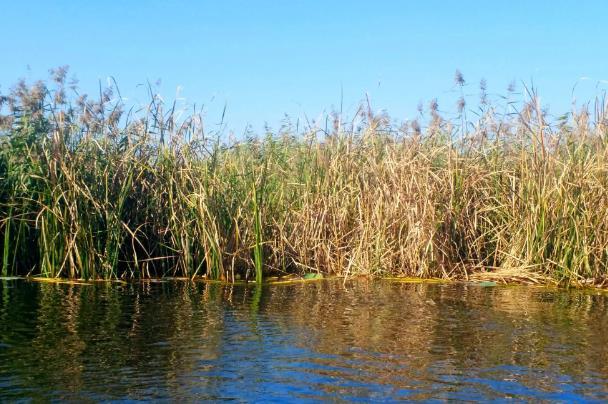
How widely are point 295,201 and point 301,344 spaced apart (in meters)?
3.65

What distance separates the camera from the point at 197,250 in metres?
7.23

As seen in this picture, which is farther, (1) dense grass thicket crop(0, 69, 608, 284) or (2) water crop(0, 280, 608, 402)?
(1) dense grass thicket crop(0, 69, 608, 284)

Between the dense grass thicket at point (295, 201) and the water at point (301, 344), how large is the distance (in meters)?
0.64

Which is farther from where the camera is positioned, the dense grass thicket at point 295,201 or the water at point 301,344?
the dense grass thicket at point 295,201

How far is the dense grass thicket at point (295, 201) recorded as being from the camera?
270 inches

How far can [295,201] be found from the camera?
780 centimetres

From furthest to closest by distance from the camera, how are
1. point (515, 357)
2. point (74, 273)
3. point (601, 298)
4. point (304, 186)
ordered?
point (304, 186) < point (74, 273) < point (601, 298) < point (515, 357)

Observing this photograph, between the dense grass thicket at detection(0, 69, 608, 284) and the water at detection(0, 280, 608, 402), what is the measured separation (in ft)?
2.09

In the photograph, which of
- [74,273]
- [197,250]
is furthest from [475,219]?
[74,273]

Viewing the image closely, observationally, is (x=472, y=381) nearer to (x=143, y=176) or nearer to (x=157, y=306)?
(x=157, y=306)

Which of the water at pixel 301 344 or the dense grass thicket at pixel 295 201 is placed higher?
the dense grass thicket at pixel 295 201

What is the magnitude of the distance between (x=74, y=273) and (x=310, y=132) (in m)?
2.83

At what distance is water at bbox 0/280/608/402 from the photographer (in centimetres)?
336

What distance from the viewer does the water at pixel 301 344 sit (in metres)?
Answer: 3.36
